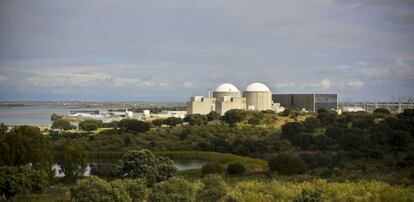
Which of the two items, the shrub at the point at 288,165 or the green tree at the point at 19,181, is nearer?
the green tree at the point at 19,181

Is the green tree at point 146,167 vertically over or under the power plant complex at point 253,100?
under

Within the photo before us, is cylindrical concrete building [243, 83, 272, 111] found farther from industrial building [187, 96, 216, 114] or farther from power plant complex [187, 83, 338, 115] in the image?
industrial building [187, 96, 216, 114]

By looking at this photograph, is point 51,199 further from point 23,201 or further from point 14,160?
point 14,160

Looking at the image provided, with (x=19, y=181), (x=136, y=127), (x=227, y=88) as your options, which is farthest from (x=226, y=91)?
(x=19, y=181)

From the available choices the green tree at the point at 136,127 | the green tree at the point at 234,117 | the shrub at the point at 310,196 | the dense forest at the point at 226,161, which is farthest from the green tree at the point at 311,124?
the shrub at the point at 310,196

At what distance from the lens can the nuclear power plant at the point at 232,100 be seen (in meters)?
68.9

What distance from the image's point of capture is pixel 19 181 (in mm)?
19547

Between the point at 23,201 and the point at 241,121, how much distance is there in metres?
39.2

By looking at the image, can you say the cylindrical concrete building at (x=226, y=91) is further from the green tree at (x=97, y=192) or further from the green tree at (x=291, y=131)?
the green tree at (x=97, y=192)

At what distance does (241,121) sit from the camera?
56281mm

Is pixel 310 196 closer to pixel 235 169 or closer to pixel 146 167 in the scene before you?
pixel 146 167

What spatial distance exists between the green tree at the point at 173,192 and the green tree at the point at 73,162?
11.0 meters

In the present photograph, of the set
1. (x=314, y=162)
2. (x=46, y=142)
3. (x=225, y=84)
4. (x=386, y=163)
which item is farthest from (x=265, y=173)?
(x=225, y=84)

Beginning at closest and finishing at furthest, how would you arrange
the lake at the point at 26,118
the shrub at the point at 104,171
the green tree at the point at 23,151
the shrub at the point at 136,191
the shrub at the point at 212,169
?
the shrub at the point at 136,191 < the green tree at the point at 23,151 < the shrub at the point at 104,171 < the shrub at the point at 212,169 < the lake at the point at 26,118
